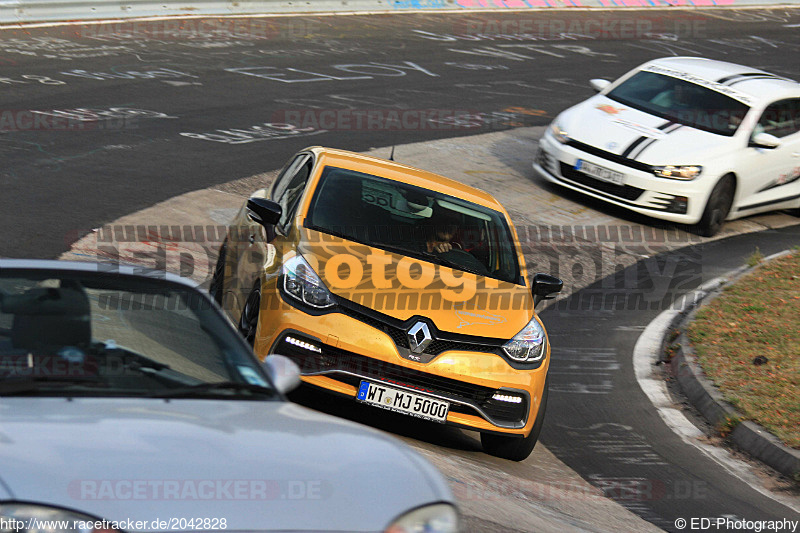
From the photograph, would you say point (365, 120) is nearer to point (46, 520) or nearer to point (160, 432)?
point (160, 432)

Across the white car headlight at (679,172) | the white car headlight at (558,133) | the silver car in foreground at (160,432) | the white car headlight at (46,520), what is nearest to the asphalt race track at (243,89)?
the white car headlight at (558,133)

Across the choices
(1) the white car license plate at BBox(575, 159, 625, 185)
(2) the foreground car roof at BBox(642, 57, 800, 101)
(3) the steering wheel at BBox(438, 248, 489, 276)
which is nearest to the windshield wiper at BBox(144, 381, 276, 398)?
(3) the steering wheel at BBox(438, 248, 489, 276)

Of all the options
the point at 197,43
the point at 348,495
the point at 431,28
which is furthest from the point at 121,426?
the point at 431,28

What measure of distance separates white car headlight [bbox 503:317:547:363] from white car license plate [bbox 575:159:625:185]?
637 cm

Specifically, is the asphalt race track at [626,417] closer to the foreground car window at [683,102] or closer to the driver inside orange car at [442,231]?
the driver inside orange car at [442,231]

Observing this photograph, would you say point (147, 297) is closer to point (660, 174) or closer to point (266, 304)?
point (266, 304)

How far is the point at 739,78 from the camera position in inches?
560

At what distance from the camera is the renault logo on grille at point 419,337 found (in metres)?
6.11

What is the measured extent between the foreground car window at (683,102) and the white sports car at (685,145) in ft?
0.04

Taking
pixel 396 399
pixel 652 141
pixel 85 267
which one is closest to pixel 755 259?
pixel 652 141

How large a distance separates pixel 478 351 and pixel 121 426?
3276mm

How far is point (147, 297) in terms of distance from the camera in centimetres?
428

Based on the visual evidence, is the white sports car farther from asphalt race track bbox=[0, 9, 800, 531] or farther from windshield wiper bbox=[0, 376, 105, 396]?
windshield wiper bbox=[0, 376, 105, 396]

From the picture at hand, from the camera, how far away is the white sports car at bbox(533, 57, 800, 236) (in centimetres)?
1262
